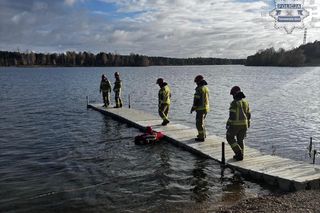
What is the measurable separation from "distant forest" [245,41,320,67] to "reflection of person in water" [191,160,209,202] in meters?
153

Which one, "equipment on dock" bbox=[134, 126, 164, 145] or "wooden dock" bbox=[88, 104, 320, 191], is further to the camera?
"equipment on dock" bbox=[134, 126, 164, 145]

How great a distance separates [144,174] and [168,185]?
4.24 ft

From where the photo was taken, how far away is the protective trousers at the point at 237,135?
11797mm

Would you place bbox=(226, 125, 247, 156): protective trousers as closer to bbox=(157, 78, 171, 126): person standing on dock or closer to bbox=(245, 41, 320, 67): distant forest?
bbox=(157, 78, 171, 126): person standing on dock

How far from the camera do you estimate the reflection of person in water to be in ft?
33.2

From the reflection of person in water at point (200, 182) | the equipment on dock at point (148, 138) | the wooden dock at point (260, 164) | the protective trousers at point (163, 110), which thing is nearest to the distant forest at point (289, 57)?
the protective trousers at point (163, 110)

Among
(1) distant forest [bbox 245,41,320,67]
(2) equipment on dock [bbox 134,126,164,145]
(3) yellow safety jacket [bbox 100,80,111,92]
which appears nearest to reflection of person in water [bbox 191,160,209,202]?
(2) equipment on dock [bbox 134,126,164,145]

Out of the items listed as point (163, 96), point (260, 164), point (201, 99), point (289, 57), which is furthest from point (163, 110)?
point (289, 57)

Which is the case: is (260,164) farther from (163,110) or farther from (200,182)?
(163,110)

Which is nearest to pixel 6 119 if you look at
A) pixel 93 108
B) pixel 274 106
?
pixel 93 108

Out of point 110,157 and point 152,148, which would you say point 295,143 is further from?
point 110,157

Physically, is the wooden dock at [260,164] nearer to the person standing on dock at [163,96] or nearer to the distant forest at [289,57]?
the person standing on dock at [163,96]

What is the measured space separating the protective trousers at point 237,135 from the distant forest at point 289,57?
152985 millimetres

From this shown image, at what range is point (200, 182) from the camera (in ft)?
36.8
